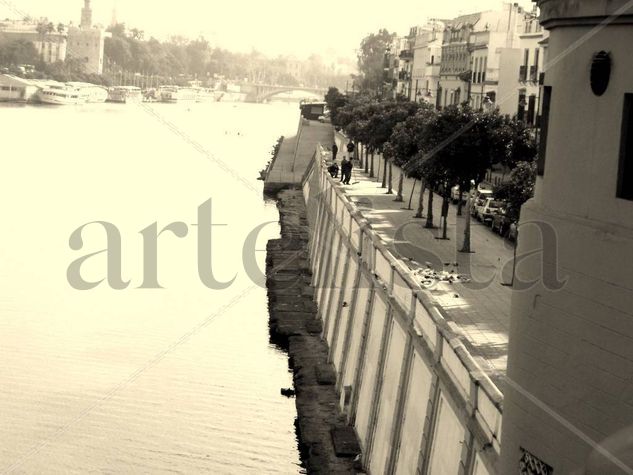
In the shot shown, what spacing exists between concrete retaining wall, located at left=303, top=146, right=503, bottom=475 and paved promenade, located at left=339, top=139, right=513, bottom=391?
2.05ft

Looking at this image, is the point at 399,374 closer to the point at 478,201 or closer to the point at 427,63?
the point at 478,201

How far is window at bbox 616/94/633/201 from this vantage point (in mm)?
4484

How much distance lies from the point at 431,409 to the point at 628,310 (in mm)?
6782

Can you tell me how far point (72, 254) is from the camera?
119 feet

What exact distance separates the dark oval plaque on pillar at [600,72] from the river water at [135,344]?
12.0 m

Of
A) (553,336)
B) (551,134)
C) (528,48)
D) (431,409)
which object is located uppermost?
(528,48)

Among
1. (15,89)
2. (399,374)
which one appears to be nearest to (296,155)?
(399,374)

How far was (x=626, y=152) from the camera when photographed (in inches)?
177

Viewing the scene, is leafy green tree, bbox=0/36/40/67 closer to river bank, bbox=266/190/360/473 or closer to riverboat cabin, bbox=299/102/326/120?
riverboat cabin, bbox=299/102/326/120

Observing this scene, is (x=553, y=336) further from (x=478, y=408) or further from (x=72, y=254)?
(x=72, y=254)

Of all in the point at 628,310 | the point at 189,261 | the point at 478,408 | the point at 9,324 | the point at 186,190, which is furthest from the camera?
the point at 186,190

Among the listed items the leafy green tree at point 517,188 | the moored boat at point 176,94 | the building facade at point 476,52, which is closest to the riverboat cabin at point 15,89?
the moored boat at point 176,94

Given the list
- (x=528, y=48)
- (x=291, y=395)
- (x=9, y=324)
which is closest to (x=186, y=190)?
(x=528, y=48)

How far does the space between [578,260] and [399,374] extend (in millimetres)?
8718
